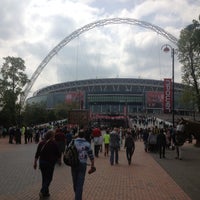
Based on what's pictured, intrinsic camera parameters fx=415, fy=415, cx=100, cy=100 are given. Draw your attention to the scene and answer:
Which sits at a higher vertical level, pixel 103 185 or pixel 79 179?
pixel 79 179

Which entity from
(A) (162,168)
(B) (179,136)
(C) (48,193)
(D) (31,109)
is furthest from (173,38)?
(C) (48,193)

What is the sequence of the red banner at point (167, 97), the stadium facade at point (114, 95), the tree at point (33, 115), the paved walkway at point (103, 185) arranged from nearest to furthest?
the paved walkway at point (103, 185) → the red banner at point (167, 97) → the tree at point (33, 115) → the stadium facade at point (114, 95)

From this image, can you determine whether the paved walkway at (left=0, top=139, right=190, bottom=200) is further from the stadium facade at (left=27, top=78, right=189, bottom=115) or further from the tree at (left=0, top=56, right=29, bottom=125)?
the stadium facade at (left=27, top=78, right=189, bottom=115)

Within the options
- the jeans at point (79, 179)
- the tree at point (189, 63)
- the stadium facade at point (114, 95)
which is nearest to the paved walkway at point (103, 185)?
the jeans at point (79, 179)

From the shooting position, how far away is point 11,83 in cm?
5706

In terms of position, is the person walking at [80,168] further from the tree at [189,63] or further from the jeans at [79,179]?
A: the tree at [189,63]

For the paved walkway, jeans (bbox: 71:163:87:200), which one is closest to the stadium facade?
the paved walkway

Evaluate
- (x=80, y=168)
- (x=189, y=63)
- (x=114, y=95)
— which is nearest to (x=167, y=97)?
(x=189, y=63)

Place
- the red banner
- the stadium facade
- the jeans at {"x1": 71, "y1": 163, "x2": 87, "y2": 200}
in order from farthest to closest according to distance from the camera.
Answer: the stadium facade, the red banner, the jeans at {"x1": 71, "y1": 163, "x2": 87, "y2": 200}

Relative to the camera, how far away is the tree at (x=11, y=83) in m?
56.3

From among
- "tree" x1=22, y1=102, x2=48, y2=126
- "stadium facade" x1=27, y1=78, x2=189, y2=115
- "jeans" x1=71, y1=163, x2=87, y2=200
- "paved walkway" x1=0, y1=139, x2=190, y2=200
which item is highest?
"stadium facade" x1=27, y1=78, x2=189, y2=115

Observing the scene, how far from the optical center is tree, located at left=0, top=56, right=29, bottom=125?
185 feet

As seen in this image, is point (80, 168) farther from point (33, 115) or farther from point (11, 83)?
point (33, 115)

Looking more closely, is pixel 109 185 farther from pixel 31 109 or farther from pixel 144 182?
pixel 31 109
